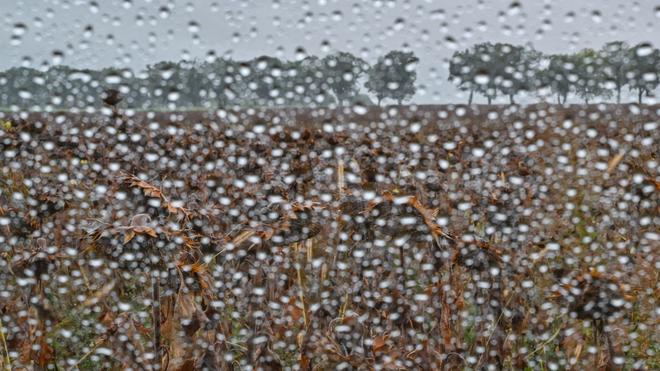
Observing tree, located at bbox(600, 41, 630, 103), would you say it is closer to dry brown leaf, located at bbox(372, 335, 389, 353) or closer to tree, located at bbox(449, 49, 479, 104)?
tree, located at bbox(449, 49, 479, 104)

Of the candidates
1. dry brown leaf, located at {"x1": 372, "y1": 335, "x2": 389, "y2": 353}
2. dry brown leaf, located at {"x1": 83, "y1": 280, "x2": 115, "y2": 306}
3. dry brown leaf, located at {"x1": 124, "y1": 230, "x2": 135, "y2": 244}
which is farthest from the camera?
dry brown leaf, located at {"x1": 83, "y1": 280, "x2": 115, "y2": 306}

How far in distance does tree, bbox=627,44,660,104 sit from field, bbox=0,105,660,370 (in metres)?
0.04

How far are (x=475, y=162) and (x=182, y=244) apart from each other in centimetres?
54

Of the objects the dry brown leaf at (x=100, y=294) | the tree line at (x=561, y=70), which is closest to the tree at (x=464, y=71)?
the tree line at (x=561, y=70)

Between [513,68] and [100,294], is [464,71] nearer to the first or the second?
[513,68]

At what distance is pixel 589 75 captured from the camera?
0.74 meters

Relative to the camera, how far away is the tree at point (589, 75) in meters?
0.74

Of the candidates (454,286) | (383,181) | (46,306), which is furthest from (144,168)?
(454,286)

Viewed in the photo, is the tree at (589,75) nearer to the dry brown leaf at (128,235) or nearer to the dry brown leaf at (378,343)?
the dry brown leaf at (378,343)

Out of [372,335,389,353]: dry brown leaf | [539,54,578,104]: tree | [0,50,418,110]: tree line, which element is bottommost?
[372,335,389,353]: dry brown leaf

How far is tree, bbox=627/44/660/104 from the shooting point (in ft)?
2.41

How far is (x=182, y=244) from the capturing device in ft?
2.46

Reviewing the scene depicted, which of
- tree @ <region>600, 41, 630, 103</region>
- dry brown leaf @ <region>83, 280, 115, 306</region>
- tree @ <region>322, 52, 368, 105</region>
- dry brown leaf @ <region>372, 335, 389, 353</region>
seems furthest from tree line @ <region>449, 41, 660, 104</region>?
dry brown leaf @ <region>83, 280, 115, 306</region>

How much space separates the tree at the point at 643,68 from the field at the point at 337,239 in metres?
0.04
